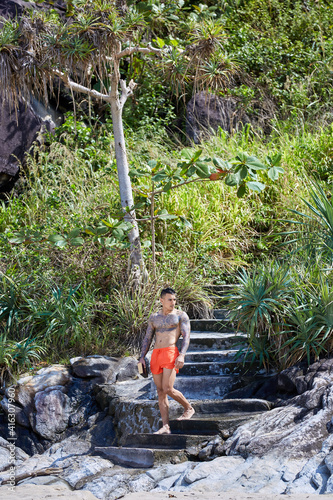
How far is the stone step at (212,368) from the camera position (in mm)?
6066

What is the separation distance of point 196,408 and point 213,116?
7978 mm

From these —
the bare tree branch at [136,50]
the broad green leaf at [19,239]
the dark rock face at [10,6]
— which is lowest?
the broad green leaf at [19,239]

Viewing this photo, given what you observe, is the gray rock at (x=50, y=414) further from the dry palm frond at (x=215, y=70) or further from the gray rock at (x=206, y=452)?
the dry palm frond at (x=215, y=70)

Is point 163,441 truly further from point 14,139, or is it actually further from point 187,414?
point 14,139

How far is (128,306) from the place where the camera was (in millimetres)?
7078

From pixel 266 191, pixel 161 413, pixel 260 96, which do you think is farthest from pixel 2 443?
pixel 260 96

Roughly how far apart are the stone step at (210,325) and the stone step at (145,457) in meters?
2.62

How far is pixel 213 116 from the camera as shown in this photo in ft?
38.8

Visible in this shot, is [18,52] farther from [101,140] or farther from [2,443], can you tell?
[2,443]

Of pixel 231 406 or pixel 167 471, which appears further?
pixel 231 406

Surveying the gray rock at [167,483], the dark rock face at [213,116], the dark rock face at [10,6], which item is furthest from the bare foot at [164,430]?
the dark rock face at [10,6]

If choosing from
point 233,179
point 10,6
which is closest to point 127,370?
point 233,179

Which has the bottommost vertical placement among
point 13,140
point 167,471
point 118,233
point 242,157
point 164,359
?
point 167,471

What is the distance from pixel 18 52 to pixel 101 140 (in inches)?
165
